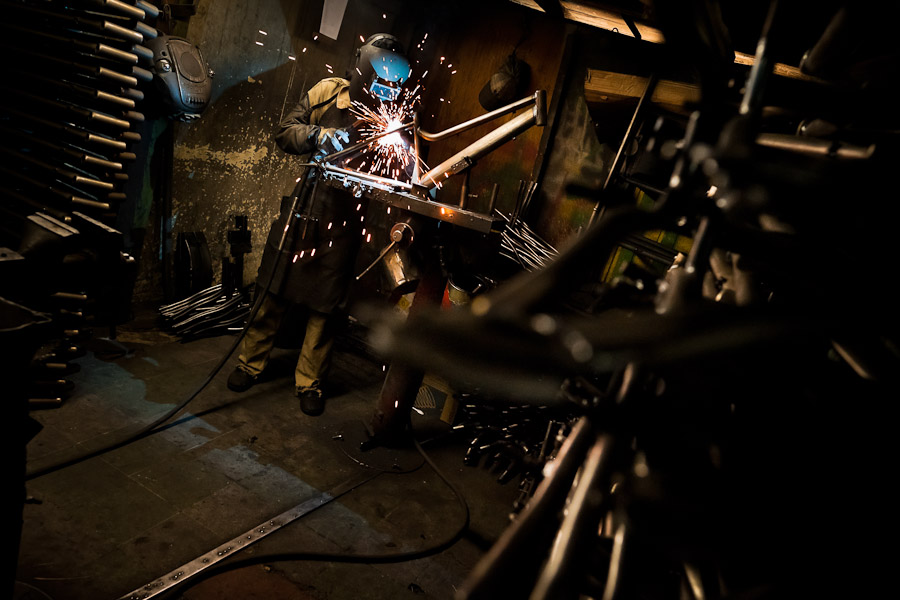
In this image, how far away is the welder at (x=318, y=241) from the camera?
14.4ft

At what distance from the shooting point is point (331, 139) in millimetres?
4262

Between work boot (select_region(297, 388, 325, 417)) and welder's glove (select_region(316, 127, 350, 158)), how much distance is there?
6.89 feet

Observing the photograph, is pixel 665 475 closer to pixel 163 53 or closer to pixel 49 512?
pixel 49 512

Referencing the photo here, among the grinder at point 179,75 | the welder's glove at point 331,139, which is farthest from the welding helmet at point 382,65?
the grinder at point 179,75

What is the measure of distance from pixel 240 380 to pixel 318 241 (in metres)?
1.41

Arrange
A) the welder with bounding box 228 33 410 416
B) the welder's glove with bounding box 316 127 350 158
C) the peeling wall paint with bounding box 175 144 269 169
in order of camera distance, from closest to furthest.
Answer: the welder's glove with bounding box 316 127 350 158 → the welder with bounding box 228 33 410 416 → the peeling wall paint with bounding box 175 144 269 169

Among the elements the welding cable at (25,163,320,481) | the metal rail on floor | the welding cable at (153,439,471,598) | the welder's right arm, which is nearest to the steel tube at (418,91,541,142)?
the welder's right arm

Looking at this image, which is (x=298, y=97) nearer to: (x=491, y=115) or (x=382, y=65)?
(x=382, y=65)

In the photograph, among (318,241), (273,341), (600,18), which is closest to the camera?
(600,18)

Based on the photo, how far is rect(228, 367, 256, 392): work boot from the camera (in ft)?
14.9

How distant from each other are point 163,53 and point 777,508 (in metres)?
5.23

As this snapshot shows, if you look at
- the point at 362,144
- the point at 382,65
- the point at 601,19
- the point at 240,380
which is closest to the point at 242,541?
the point at 240,380

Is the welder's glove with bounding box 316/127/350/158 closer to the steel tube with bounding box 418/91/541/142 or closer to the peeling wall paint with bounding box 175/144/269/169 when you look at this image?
the steel tube with bounding box 418/91/541/142

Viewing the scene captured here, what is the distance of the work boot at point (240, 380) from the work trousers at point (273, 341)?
5 cm
